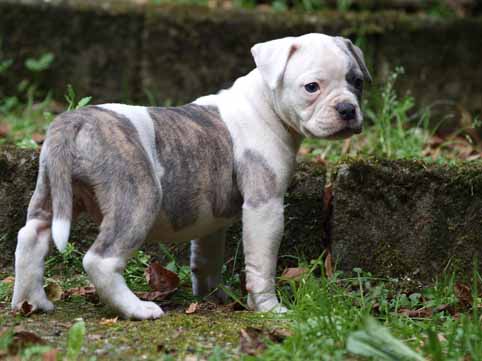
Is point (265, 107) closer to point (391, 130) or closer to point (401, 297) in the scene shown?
point (401, 297)

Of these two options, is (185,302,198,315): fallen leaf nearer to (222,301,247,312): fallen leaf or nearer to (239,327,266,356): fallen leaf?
(222,301,247,312): fallen leaf

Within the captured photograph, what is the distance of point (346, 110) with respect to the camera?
346cm

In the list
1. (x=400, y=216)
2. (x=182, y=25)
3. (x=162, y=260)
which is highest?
(x=182, y=25)

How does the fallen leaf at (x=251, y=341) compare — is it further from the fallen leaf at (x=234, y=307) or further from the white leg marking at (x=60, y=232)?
the white leg marking at (x=60, y=232)

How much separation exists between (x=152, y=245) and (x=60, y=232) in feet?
4.06

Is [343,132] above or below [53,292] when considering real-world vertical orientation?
above

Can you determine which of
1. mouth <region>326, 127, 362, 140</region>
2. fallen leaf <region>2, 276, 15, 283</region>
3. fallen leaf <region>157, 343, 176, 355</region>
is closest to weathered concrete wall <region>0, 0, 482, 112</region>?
→ fallen leaf <region>2, 276, 15, 283</region>

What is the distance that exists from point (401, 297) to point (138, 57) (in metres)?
3.11

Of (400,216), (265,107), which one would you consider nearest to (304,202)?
(400,216)

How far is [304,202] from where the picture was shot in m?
4.30

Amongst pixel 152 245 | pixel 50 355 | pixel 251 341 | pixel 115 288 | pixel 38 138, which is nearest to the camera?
pixel 50 355

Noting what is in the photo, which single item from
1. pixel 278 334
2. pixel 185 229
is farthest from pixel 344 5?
pixel 278 334

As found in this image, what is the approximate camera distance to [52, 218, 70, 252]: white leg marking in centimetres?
310

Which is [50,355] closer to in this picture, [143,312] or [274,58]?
[143,312]
